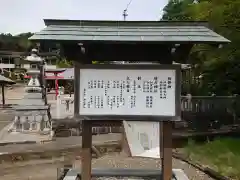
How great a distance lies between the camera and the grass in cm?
893

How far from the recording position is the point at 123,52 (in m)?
6.34

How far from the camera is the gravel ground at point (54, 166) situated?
29.8 ft

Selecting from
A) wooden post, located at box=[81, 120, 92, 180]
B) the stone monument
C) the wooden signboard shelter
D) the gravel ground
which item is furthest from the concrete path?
the wooden signboard shelter

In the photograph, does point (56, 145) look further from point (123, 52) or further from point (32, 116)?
point (123, 52)

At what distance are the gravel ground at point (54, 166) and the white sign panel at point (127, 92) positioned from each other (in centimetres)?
307

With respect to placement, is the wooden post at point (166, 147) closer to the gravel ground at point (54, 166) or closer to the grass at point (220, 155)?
the gravel ground at point (54, 166)

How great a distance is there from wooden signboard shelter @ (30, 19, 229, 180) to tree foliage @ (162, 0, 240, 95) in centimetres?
473

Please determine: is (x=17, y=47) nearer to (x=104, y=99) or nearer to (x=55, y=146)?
(x=55, y=146)

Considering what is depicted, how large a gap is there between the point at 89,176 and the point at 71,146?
6.05 meters

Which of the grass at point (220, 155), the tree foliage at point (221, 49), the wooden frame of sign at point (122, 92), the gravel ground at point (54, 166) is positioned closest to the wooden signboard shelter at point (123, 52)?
the wooden frame of sign at point (122, 92)

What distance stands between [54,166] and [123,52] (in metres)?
5.18

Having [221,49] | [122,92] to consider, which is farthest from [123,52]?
[221,49]

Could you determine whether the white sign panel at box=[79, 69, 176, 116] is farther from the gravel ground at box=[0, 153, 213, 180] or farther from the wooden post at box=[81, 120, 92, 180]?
the gravel ground at box=[0, 153, 213, 180]

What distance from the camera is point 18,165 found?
34.1 feet
